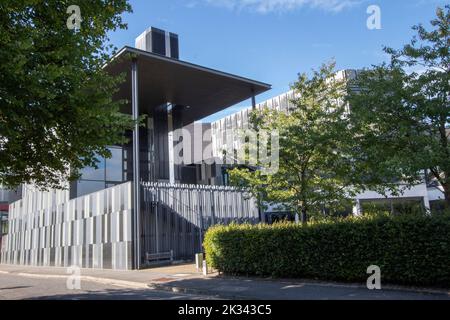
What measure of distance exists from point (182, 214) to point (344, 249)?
13.5m

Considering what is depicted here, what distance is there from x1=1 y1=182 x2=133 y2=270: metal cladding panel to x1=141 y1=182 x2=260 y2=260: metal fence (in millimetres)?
1238

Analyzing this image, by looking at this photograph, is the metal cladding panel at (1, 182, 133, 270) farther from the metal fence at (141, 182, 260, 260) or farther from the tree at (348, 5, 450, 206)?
the tree at (348, 5, 450, 206)

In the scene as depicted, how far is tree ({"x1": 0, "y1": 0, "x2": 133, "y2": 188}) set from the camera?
956 centimetres

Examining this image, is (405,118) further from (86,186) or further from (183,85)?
(86,186)

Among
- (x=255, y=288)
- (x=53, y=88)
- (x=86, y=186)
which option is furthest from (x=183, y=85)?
(x=53, y=88)

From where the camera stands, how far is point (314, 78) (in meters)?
16.4

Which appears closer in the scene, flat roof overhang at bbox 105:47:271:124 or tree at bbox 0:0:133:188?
tree at bbox 0:0:133:188

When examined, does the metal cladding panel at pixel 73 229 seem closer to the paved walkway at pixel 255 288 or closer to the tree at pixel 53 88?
the paved walkway at pixel 255 288

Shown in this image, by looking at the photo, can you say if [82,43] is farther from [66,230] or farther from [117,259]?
[66,230]

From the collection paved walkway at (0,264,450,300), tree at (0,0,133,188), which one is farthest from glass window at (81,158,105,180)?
tree at (0,0,133,188)

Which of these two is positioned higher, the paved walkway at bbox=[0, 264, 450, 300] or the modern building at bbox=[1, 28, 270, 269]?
the modern building at bbox=[1, 28, 270, 269]

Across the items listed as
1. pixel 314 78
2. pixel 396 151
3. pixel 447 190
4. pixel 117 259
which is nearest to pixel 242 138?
pixel 314 78

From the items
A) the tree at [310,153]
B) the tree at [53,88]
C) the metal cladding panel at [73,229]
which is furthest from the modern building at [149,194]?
the tree at [53,88]

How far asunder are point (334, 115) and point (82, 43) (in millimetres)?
8258
